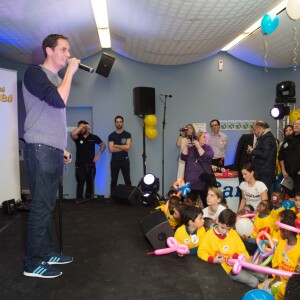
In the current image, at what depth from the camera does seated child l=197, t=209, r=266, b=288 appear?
2385mm

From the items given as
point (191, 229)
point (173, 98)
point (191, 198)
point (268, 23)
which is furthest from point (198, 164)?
point (173, 98)

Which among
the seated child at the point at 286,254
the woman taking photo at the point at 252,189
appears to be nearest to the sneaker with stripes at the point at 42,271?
the seated child at the point at 286,254

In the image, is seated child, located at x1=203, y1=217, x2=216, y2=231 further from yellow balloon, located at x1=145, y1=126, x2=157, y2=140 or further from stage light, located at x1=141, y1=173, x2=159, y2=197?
yellow balloon, located at x1=145, y1=126, x2=157, y2=140

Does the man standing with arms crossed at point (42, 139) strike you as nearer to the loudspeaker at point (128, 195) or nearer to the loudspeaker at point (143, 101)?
the loudspeaker at point (128, 195)

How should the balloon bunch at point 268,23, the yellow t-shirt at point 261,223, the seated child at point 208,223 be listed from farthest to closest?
the balloon bunch at point 268,23
the yellow t-shirt at point 261,223
the seated child at point 208,223

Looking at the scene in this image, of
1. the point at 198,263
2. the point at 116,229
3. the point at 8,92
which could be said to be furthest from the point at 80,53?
the point at 198,263

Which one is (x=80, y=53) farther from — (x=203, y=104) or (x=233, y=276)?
(x=233, y=276)

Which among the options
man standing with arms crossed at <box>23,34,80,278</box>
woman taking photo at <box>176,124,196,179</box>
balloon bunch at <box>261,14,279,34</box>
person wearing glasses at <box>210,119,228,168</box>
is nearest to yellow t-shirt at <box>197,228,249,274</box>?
man standing with arms crossed at <box>23,34,80,278</box>

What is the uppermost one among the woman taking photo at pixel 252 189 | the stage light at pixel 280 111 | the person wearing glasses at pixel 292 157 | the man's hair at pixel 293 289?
the stage light at pixel 280 111

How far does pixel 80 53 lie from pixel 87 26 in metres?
1.12

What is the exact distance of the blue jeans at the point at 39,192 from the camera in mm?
1858

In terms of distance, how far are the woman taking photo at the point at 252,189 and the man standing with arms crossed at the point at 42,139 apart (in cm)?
268

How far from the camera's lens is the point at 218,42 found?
16.5 feet

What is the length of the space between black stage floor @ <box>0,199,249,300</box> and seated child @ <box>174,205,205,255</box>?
28 cm
